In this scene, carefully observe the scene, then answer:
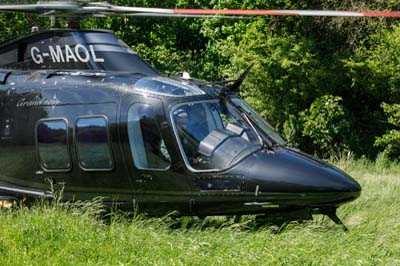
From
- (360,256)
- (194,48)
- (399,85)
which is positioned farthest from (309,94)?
(360,256)

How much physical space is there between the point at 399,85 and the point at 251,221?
313 inches

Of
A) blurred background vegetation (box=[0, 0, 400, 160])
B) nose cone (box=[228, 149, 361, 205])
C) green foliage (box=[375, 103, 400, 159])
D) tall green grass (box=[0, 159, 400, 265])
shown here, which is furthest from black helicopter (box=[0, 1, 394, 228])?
blurred background vegetation (box=[0, 0, 400, 160])

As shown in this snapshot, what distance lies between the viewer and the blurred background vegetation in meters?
14.4

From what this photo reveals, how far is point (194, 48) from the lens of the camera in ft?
63.6

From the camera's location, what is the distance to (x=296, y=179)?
22.4ft

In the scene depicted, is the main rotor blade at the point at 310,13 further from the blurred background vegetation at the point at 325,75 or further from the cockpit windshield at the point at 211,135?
the blurred background vegetation at the point at 325,75

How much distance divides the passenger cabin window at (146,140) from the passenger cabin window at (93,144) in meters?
0.32

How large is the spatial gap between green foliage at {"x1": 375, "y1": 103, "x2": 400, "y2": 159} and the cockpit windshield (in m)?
7.41

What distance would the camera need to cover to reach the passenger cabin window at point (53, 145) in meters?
7.76

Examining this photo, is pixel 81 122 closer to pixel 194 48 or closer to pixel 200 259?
pixel 200 259

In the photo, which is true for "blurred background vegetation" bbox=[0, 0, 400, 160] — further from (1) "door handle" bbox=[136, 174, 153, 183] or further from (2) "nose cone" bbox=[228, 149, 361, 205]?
(1) "door handle" bbox=[136, 174, 153, 183]

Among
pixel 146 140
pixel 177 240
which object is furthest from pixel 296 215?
pixel 146 140

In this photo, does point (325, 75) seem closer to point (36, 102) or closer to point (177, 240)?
point (36, 102)

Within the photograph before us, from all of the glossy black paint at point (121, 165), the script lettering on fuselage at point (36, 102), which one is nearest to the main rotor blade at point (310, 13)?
the glossy black paint at point (121, 165)
